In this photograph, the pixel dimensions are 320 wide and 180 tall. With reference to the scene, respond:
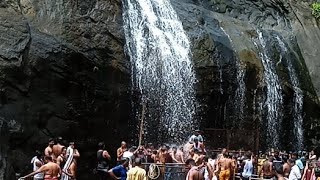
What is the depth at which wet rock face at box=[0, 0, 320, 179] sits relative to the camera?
65.0 ft

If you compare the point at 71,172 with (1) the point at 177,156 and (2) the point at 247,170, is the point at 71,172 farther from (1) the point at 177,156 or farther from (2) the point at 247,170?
(2) the point at 247,170

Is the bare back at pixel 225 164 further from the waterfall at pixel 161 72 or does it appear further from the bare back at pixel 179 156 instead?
the waterfall at pixel 161 72

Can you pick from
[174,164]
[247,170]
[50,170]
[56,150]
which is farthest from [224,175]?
[50,170]

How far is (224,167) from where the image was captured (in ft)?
56.1

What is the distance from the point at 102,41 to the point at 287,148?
14.1 meters

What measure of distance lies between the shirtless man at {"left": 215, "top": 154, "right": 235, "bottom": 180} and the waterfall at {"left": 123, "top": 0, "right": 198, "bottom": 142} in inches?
299

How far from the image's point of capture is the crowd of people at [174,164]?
1314 cm

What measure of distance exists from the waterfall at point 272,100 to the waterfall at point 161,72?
5.61 m

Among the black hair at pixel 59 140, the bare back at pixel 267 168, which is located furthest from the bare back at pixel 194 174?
the black hair at pixel 59 140

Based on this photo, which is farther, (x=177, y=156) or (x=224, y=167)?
(x=177, y=156)

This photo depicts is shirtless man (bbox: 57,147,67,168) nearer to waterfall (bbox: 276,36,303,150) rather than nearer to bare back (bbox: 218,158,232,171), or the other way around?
bare back (bbox: 218,158,232,171)

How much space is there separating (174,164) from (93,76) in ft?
23.4

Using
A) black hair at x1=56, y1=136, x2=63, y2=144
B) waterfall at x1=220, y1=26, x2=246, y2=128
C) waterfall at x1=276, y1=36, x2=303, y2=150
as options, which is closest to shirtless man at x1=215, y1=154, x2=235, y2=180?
black hair at x1=56, y1=136, x2=63, y2=144

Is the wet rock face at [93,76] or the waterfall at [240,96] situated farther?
the waterfall at [240,96]
